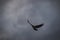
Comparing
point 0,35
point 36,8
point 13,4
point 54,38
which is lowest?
point 54,38

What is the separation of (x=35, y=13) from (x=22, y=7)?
0.32 metres

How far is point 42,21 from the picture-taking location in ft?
10.3

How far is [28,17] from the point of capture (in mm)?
3213

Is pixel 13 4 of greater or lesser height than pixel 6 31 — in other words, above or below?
above

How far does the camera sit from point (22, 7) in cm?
329

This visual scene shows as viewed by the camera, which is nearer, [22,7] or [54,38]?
[54,38]

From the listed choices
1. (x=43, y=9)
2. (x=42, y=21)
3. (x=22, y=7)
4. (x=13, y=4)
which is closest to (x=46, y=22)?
(x=42, y=21)

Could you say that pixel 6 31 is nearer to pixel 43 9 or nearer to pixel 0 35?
pixel 0 35

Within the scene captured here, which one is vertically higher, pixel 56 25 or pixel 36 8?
pixel 36 8

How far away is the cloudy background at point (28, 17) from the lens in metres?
3.10

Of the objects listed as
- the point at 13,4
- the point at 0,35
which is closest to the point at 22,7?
the point at 13,4

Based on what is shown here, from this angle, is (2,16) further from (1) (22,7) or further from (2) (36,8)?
(2) (36,8)

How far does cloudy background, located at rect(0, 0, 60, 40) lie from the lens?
10.2 feet

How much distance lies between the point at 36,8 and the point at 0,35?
3.19 feet
